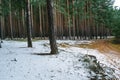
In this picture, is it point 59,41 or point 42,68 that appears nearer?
point 42,68

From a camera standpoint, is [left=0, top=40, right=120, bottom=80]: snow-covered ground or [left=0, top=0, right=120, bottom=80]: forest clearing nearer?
[left=0, top=40, right=120, bottom=80]: snow-covered ground

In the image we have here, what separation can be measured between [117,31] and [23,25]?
12.8 meters

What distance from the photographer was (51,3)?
15945mm

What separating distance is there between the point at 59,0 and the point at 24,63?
28.5 meters

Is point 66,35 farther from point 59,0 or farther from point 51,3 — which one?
point 51,3

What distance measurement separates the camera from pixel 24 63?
1298 centimetres

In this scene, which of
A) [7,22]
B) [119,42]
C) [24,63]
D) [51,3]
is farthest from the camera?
[7,22]

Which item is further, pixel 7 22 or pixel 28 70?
pixel 7 22

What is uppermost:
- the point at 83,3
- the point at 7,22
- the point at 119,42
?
the point at 83,3

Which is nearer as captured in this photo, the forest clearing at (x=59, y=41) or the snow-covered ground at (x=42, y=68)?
the snow-covered ground at (x=42, y=68)

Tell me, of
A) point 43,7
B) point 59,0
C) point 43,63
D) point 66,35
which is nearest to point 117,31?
point 66,35

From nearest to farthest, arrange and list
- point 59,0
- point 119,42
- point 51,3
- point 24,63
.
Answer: point 24,63
point 51,3
point 119,42
point 59,0

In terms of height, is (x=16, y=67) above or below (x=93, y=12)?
below

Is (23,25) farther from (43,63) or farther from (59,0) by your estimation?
(43,63)
